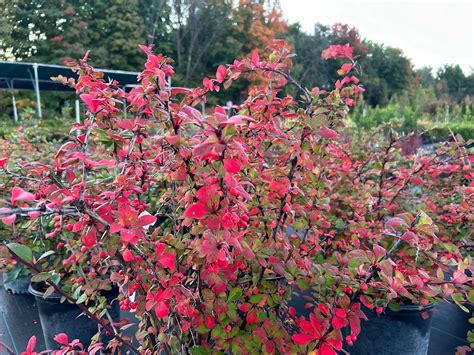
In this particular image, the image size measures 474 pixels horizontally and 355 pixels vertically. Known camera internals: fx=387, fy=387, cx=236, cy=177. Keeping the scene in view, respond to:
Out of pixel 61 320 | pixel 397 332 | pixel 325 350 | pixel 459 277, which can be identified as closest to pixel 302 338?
pixel 325 350

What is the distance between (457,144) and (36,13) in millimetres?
20398

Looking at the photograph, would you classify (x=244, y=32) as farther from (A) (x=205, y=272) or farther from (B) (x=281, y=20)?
(A) (x=205, y=272)

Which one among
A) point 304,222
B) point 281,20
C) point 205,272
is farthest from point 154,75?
point 281,20

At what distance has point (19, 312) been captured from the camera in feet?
8.59

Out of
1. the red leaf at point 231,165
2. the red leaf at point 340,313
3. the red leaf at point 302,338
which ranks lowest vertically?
the red leaf at point 302,338

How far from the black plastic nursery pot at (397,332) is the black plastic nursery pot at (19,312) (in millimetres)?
1834

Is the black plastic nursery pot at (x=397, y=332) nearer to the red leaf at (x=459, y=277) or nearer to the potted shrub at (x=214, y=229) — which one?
the potted shrub at (x=214, y=229)

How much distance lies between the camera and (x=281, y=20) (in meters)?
23.1

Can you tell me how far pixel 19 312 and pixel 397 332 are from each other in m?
2.37

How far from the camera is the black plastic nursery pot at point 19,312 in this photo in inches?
93.0

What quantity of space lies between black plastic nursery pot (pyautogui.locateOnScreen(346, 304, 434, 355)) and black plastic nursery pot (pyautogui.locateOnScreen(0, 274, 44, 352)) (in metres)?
1.83

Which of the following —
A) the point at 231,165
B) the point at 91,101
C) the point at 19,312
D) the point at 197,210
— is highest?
the point at 91,101

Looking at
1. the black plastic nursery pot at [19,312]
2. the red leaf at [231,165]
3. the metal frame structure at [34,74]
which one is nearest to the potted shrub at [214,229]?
the red leaf at [231,165]

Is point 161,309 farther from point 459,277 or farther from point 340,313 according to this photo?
point 459,277
